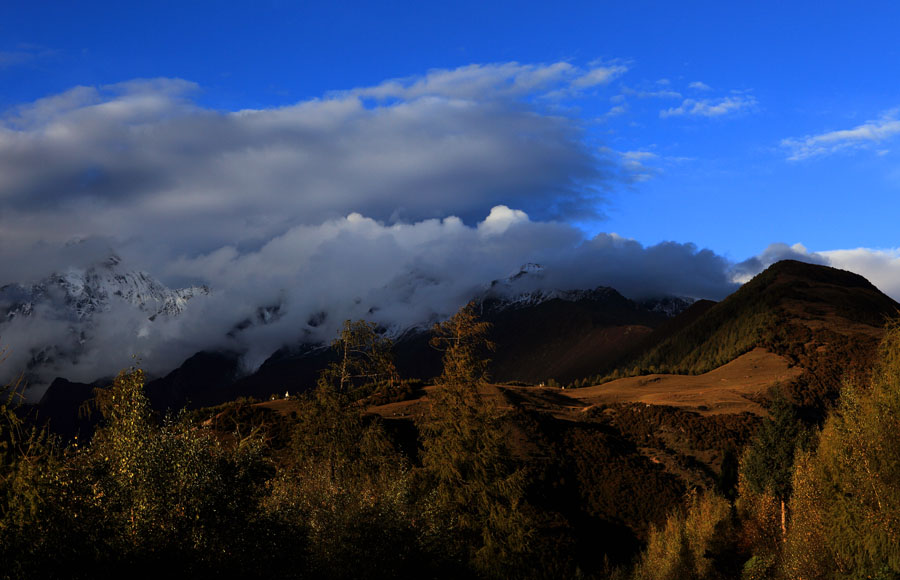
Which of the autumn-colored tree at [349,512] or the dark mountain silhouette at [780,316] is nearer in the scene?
the autumn-colored tree at [349,512]

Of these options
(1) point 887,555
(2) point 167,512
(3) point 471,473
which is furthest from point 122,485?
(1) point 887,555

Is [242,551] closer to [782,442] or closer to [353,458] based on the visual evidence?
[353,458]

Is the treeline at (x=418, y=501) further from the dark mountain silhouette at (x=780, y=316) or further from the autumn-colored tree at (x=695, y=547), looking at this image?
the dark mountain silhouette at (x=780, y=316)

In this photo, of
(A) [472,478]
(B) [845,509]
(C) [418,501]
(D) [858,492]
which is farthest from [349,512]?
(D) [858,492]

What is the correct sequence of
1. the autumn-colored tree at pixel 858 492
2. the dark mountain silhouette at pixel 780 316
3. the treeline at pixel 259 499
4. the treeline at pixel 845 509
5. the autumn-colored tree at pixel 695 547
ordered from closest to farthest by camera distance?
the treeline at pixel 259 499
the autumn-colored tree at pixel 858 492
the treeline at pixel 845 509
the autumn-colored tree at pixel 695 547
the dark mountain silhouette at pixel 780 316

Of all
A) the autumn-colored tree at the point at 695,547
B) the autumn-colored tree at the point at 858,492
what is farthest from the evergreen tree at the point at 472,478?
the autumn-colored tree at the point at 695,547

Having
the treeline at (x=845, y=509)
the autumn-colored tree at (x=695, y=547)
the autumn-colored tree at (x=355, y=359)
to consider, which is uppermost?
the autumn-colored tree at (x=355, y=359)

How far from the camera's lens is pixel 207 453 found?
27.8 meters

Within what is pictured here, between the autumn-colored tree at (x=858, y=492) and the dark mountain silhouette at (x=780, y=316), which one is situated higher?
the dark mountain silhouette at (x=780, y=316)

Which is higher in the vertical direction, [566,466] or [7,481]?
[7,481]

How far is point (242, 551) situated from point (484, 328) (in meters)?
24.8

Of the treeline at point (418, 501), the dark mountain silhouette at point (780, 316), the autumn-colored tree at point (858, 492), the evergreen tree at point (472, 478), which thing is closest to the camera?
the treeline at point (418, 501)

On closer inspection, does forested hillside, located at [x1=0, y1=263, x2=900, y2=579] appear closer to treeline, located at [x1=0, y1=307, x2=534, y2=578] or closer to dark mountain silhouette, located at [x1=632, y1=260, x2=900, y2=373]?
treeline, located at [x1=0, y1=307, x2=534, y2=578]

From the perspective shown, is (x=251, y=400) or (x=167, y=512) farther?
(x=251, y=400)
